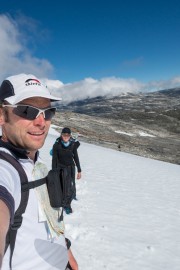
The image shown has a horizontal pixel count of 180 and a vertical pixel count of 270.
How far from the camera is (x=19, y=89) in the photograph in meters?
2.33

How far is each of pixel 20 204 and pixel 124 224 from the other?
24.0ft

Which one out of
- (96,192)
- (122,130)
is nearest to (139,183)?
(96,192)

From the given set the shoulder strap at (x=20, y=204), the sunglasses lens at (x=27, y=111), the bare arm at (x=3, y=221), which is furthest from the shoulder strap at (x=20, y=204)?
the sunglasses lens at (x=27, y=111)

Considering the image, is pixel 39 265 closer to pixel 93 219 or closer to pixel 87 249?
pixel 87 249

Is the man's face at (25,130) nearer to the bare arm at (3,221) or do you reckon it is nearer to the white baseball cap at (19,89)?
the white baseball cap at (19,89)

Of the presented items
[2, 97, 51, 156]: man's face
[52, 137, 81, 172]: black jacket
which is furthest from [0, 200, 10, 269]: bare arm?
[52, 137, 81, 172]: black jacket

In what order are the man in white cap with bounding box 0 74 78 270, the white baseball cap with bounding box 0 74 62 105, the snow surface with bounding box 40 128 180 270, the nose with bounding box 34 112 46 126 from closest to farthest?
the man in white cap with bounding box 0 74 78 270
the white baseball cap with bounding box 0 74 62 105
the nose with bounding box 34 112 46 126
the snow surface with bounding box 40 128 180 270

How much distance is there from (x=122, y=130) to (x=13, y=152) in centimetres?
5353

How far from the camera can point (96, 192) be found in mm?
12242

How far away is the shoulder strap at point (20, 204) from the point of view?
1992mm

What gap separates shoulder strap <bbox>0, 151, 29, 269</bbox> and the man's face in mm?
305

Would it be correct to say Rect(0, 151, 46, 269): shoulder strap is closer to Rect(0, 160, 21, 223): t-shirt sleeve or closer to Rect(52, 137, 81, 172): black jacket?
Rect(0, 160, 21, 223): t-shirt sleeve

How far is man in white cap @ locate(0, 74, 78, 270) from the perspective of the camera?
2.12 meters

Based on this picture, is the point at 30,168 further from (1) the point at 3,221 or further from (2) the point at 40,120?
(1) the point at 3,221
